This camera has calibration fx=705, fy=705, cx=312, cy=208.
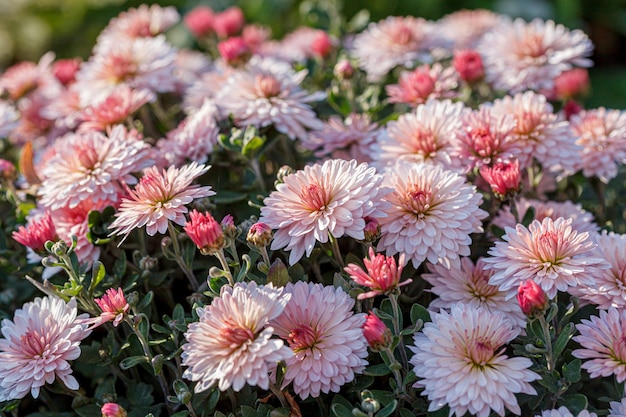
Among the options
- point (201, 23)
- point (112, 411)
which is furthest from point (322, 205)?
point (201, 23)

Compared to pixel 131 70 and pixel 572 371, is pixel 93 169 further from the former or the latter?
pixel 572 371

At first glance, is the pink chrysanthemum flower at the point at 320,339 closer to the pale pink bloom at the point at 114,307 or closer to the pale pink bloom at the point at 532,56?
the pale pink bloom at the point at 114,307

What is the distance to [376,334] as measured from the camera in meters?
0.90

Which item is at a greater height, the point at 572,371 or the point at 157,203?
the point at 157,203

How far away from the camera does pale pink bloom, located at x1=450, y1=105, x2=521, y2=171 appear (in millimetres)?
1161

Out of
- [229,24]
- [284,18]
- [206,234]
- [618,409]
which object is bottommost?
[284,18]

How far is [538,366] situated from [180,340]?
539 mm

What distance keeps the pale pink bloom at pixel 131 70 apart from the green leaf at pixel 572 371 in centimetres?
99

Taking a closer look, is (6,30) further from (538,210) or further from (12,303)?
(538,210)

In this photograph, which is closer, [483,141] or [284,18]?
[483,141]

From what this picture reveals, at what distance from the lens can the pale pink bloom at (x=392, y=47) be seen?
1634 mm

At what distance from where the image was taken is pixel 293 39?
207 centimetres

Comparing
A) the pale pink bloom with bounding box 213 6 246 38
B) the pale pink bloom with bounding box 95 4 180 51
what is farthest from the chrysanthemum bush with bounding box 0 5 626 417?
the pale pink bloom with bounding box 213 6 246 38

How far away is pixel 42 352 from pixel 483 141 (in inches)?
29.7
